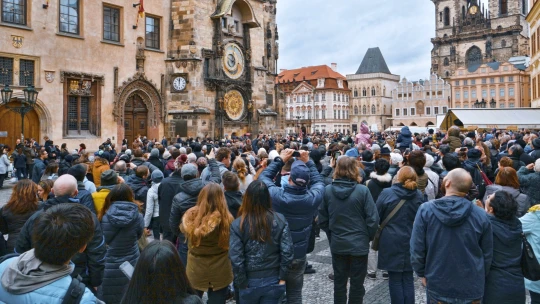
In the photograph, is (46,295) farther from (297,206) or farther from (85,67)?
(85,67)

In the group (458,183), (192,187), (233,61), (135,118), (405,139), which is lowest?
(192,187)

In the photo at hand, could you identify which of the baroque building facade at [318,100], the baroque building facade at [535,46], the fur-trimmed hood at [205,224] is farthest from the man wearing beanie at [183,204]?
the baroque building facade at [318,100]

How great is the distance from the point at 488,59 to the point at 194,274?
3998 inches

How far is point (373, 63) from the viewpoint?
317ft

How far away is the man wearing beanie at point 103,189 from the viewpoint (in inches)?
231

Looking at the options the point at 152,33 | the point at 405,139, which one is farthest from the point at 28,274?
the point at 152,33

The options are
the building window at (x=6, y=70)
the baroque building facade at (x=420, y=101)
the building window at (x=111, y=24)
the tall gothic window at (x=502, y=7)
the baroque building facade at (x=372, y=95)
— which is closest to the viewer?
the building window at (x=6, y=70)

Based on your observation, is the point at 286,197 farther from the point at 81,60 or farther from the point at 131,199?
the point at 81,60

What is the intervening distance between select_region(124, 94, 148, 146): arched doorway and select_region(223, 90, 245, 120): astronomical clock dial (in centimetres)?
510

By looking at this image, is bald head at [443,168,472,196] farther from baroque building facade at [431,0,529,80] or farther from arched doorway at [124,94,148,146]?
baroque building facade at [431,0,529,80]

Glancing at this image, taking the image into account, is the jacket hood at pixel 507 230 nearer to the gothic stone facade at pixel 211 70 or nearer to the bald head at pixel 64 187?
the bald head at pixel 64 187

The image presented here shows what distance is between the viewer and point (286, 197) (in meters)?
4.99

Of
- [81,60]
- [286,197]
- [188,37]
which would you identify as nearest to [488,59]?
[188,37]

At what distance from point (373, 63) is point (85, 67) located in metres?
82.4
